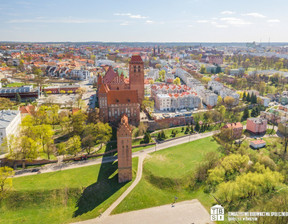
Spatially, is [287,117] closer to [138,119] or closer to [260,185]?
[260,185]

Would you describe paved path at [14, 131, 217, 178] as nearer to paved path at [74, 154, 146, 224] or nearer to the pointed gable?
paved path at [74, 154, 146, 224]

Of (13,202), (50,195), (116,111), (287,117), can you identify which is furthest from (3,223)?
(287,117)

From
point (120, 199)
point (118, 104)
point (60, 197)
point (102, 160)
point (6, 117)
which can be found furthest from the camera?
point (118, 104)

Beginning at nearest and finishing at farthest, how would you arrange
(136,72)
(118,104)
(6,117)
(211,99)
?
(6,117)
(118,104)
(136,72)
(211,99)

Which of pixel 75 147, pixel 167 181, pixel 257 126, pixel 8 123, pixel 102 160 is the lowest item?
pixel 167 181

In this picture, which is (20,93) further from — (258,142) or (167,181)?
(258,142)

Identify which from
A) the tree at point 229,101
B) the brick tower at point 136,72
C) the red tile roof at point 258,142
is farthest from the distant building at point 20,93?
the red tile roof at point 258,142

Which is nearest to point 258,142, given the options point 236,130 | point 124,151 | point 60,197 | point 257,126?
point 236,130
